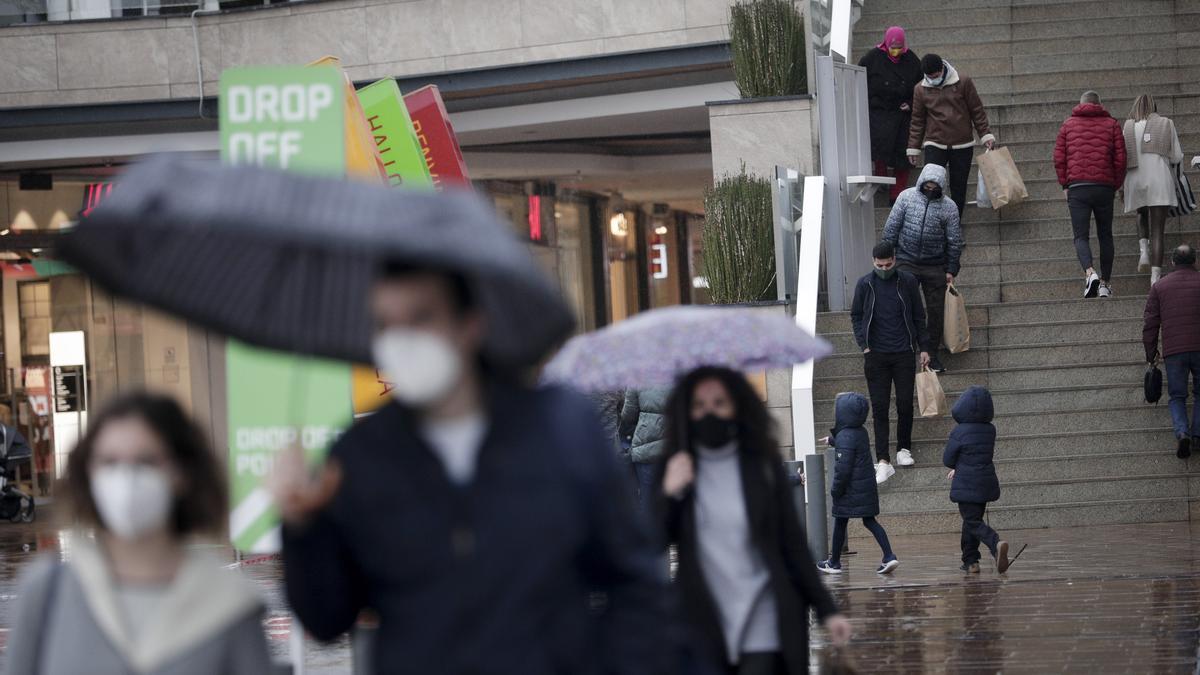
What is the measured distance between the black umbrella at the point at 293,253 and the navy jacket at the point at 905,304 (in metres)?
12.2

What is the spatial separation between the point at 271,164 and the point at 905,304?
416 inches

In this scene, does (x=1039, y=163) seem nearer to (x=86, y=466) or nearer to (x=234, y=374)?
(x=234, y=374)

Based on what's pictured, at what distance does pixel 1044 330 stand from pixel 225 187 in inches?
570

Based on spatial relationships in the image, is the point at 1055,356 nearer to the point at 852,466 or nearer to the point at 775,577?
the point at 852,466

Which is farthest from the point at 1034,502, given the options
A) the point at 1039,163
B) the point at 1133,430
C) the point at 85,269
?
the point at 85,269

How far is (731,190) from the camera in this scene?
17.4 metres

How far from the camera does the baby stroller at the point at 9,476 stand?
24.0 metres

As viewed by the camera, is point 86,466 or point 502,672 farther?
point 86,466

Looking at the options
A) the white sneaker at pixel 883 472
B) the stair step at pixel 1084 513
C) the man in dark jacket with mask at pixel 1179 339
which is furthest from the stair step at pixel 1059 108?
the white sneaker at pixel 883 472

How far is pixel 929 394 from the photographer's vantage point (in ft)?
51.0

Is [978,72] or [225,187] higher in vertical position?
[978,72]

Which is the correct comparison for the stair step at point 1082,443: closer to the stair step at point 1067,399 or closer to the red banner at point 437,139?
the stair step at point 1067,399

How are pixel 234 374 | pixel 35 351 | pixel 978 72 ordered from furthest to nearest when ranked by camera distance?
pixel 35 351
pixel 978 72
pixel 234 374

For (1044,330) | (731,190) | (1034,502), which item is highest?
(731,190)
